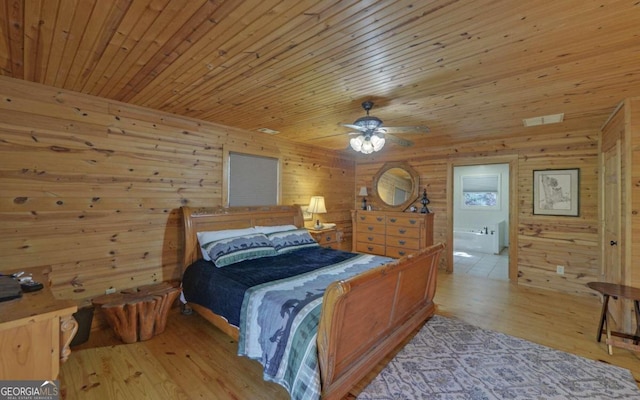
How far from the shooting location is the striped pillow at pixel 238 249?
3139 mm

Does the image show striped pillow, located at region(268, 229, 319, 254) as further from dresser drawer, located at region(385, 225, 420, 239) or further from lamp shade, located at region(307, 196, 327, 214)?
dresser drawer, located at region(385, 225, 420, 239)

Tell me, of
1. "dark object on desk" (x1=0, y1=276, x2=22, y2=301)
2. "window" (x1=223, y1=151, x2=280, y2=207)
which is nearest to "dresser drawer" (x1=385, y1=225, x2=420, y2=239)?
"window" (x1=223, y1=151, x2=280, y2=207)

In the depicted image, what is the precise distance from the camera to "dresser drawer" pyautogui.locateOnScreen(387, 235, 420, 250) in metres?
5.03

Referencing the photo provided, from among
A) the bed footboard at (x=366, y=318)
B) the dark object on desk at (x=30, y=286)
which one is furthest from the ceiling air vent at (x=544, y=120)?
the dark object on desk at (x=30, y=286)

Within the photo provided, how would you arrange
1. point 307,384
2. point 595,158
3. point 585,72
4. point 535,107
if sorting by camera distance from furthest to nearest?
point 595,158, point 535,107, point 585,72, point 307,384

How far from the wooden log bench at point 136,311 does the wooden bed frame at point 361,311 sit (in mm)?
373

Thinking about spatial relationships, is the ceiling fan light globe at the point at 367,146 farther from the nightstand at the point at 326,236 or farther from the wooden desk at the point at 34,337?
the wooden desk at the point at 34,337

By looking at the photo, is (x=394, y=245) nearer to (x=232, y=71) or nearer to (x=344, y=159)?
(x=344, y=159)

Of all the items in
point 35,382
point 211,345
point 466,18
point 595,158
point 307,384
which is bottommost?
point 211,345

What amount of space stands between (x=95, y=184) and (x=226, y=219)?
149 cm

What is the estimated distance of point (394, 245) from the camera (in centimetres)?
531

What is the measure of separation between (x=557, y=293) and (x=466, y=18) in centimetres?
455

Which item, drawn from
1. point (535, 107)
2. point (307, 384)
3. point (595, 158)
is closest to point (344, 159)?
point (535, 107)

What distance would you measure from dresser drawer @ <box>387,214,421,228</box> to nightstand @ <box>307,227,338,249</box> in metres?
1.12
